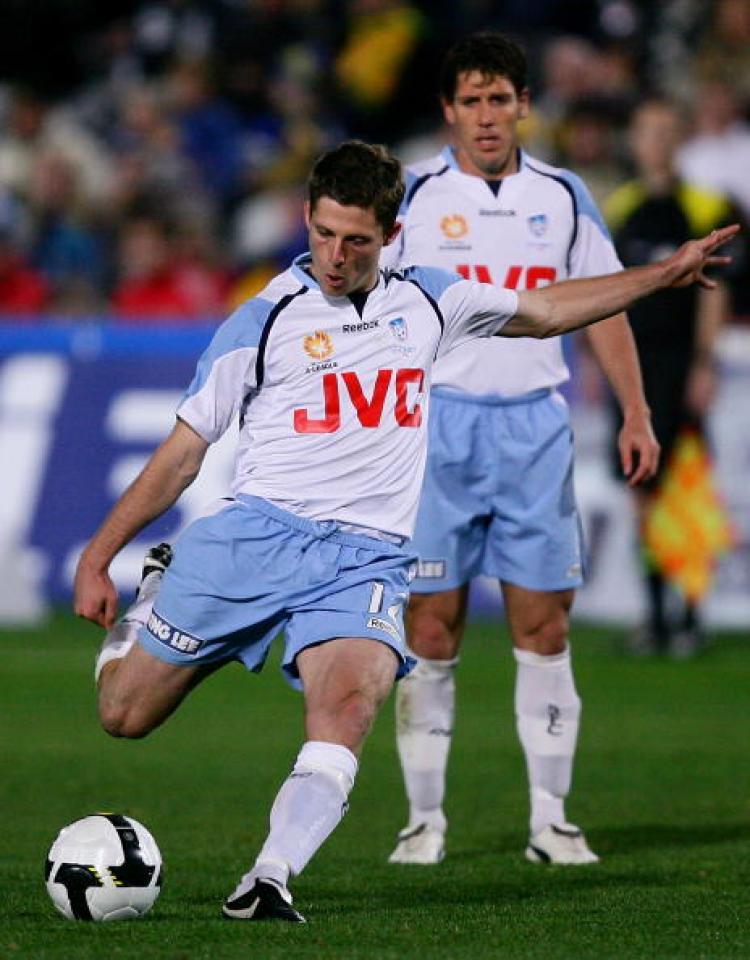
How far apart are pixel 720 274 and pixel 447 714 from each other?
627cm

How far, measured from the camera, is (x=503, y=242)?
6.98 metres

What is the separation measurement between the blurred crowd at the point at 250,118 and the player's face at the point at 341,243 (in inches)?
357

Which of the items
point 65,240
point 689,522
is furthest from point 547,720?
point 65,240

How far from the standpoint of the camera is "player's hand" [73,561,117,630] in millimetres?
5762

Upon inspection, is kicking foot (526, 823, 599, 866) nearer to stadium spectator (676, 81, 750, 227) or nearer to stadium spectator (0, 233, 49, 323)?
stadium spectator (676, 81, 750, 227)

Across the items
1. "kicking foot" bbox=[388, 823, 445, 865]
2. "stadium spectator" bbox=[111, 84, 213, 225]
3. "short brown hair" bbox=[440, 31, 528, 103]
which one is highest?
"stadium spectator" bbox=[111, 84, 213, 225]

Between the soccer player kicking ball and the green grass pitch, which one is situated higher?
the soccer player kicking ball

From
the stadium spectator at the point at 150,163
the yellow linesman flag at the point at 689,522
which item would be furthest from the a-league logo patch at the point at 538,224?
the stadium spectator at the point at 150,163

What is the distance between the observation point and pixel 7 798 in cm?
793

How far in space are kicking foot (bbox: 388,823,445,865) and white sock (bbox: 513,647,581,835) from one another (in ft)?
1.10

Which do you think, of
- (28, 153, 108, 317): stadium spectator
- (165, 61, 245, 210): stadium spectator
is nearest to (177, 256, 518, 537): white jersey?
(28, 153, 108, 317): stadium spectator

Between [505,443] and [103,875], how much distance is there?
2149 mm

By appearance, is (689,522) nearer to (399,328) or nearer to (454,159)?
(454,159)

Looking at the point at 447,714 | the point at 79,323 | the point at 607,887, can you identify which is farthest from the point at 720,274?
the point at 607,887
